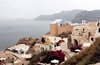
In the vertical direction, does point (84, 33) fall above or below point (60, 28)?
above

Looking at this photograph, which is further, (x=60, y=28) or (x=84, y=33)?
(x=60, y=28)

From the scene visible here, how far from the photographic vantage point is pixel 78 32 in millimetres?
35688

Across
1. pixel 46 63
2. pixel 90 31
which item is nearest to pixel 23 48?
pixel 90 31

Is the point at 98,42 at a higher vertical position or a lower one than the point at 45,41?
higher

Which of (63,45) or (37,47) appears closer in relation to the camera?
(63,45)

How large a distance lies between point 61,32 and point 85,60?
28.8 meters

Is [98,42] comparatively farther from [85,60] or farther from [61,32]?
[61,32]

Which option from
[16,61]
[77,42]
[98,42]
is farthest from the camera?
[77,42]

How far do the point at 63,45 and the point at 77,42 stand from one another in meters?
2.62

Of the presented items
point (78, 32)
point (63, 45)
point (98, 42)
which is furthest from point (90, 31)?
point (98, 42)

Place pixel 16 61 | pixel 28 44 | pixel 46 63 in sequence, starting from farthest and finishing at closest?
pixel 28 44
pixel 16 61
pixel 46 63

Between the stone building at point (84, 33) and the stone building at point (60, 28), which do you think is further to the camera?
the stone building at point (60, 28)

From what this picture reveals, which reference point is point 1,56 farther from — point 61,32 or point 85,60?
point 85,60

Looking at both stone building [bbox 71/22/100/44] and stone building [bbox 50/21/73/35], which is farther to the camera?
stone building [bbox 50/21/73/35]
